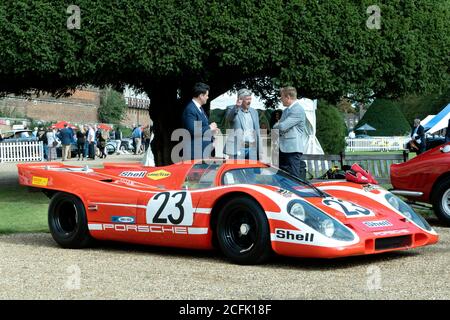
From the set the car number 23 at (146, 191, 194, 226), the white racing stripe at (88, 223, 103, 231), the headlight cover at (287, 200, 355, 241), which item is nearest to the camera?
the headlight cover at (287, 200, 355, 241)

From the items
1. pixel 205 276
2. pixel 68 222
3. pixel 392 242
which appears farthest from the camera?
pixel 68 222

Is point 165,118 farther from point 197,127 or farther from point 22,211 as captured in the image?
point 197,127

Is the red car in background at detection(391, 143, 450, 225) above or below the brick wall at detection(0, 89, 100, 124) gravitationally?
below

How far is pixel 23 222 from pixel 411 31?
922 cm

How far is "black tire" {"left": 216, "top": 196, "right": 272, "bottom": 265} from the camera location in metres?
7.56

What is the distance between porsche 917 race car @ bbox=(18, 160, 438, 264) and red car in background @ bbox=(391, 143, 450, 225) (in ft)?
8.91

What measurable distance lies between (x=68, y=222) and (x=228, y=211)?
8.15 ft

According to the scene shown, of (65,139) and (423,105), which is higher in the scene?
(423,105)

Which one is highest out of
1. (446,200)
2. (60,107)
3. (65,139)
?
(60,107)

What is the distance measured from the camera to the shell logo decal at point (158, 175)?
898 centimetres

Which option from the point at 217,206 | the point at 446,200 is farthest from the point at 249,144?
the point at 217,206

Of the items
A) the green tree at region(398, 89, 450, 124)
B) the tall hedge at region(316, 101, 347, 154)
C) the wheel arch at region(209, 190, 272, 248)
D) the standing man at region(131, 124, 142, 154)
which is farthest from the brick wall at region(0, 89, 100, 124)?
the wheel arch at region(209, 190, 272, 248)

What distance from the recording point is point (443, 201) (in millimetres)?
11281

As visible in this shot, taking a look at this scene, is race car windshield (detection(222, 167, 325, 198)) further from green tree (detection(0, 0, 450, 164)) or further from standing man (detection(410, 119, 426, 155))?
standing man (detection(410, 119, 426, 155))
